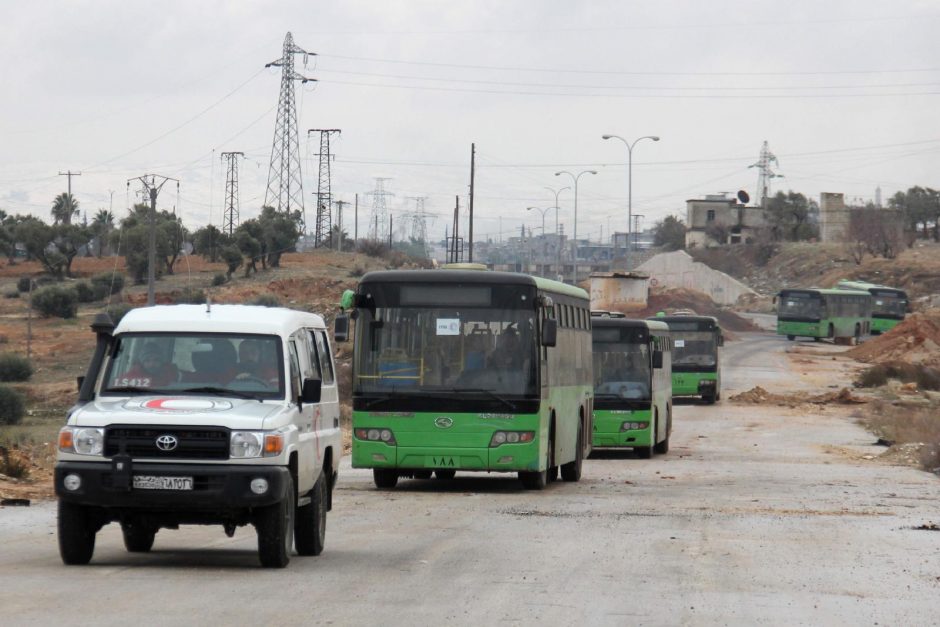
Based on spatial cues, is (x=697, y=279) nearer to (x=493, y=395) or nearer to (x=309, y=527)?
(x=493, y=395)

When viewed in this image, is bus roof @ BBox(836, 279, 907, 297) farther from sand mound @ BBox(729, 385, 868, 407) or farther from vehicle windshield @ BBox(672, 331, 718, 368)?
vehicle windshield @ BBox(672, 331, 718, 368)

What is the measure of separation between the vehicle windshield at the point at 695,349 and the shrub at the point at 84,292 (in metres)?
44.8

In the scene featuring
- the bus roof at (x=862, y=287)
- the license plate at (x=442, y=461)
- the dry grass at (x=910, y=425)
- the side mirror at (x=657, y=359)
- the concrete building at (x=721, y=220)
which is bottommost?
the dry grass at (x=910, y=425)

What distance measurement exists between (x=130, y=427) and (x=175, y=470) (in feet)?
1.61

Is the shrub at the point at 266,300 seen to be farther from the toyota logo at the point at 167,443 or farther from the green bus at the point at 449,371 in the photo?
the toyota logo at the point at 167,443

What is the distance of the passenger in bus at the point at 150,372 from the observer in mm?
11852

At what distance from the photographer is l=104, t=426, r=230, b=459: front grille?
11031 millimetres

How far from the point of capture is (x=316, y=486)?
496 inches

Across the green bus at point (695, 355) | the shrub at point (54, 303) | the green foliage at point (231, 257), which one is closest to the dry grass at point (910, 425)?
the green bus at point (695, 355)

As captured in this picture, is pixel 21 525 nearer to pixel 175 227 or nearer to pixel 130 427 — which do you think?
pixel 130 427

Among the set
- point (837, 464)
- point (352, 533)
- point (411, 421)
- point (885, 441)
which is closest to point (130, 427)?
point (352, 533)

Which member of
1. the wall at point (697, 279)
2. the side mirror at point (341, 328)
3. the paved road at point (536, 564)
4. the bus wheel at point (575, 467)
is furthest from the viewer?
the wall at point (697, 279)

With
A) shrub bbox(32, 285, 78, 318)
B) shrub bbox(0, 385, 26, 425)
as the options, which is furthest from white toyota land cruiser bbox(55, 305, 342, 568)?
shrub bbox(32, 285, 78, 318)

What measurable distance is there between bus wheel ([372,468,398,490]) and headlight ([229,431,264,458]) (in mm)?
10147
